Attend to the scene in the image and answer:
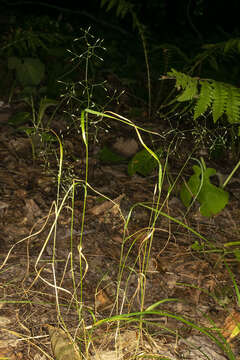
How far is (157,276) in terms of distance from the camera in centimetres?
160

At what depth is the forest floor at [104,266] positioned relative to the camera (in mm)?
1299

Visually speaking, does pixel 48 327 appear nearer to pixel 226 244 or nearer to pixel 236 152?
pixel 226 244

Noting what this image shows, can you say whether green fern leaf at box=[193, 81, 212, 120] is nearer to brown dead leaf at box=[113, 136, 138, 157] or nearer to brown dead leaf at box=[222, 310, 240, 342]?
brown dead leaf at box=[113, 136, 138, 157]

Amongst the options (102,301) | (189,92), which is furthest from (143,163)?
(102,301)

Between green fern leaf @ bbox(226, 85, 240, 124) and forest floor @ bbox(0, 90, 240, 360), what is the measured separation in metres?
0.39

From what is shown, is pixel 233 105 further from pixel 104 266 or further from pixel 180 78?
pixel 104 266

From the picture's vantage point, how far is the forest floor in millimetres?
1299

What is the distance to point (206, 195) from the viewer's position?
1.89 meters

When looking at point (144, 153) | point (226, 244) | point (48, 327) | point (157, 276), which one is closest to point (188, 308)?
point (157, 276)

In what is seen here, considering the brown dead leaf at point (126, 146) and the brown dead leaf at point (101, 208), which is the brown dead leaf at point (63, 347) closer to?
the brown dead leaf at point (101, 208)

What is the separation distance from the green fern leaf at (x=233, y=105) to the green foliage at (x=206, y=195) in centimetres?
26

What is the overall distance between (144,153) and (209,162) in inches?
17.8

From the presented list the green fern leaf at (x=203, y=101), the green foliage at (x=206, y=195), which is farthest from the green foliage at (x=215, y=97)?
the green foliage at (x=206, y=195)

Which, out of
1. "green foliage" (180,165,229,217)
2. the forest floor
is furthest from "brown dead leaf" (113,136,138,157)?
"green foliage" (180,165,229,217)
